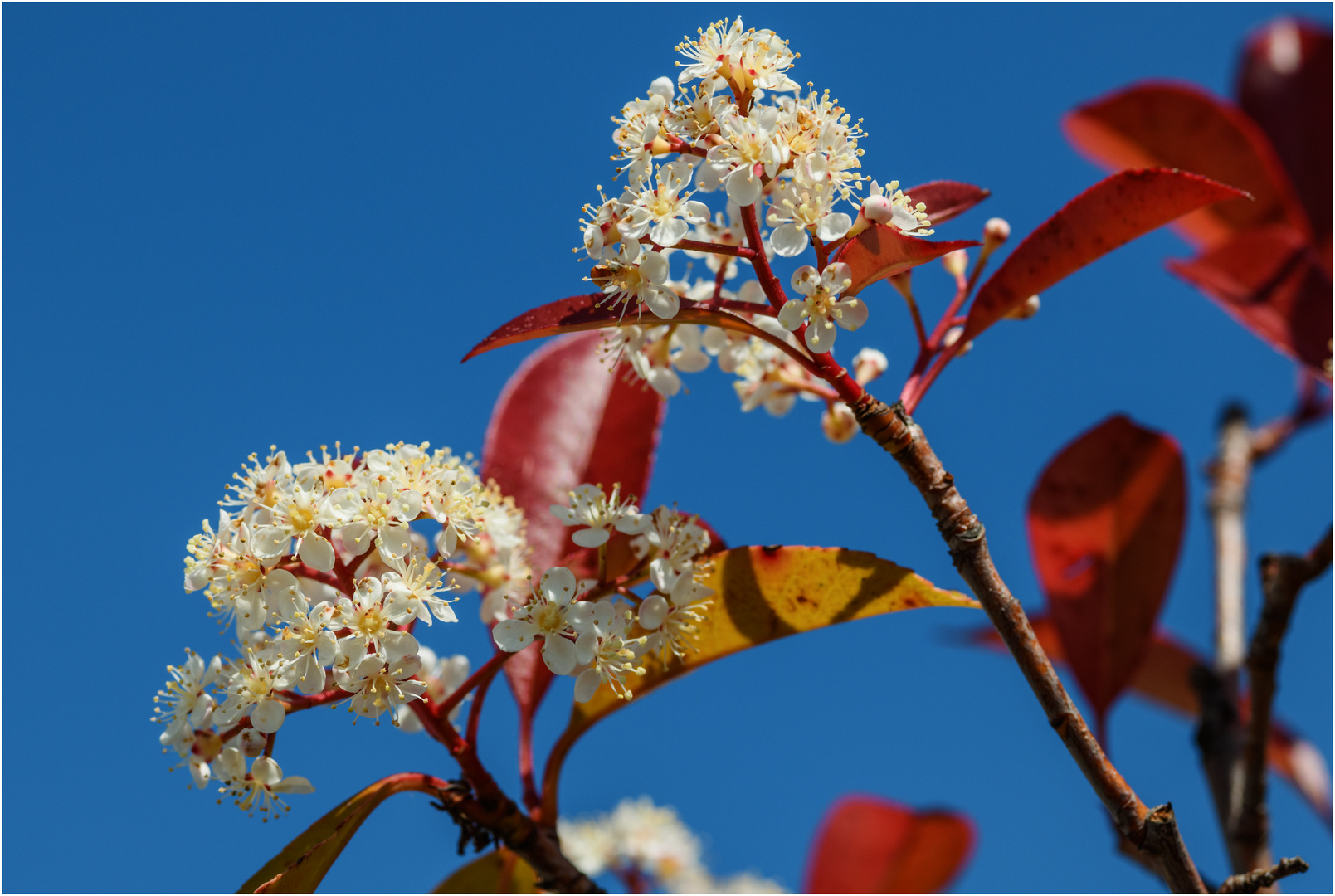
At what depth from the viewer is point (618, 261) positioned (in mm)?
1149

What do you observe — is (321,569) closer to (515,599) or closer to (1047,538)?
(515,599)

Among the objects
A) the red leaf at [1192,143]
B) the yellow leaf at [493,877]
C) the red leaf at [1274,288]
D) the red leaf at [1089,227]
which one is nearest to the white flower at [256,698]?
the yellow leaf at [493,877]

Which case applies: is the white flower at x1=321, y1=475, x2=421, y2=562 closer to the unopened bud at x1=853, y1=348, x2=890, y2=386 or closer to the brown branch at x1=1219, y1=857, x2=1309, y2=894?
the unopened bud at x1=853, y1=348, x2=890, y2=386

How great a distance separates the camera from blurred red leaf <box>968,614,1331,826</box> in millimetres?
2477

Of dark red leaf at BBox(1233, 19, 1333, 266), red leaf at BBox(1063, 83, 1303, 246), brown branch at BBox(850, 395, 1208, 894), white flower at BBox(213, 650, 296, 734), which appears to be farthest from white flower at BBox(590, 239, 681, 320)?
dark red leaf at BBox(1233, 19, 1333, 266)

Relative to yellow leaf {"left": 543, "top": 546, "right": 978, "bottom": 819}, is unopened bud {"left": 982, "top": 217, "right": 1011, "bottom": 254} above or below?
above

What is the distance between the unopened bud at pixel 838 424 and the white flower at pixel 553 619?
444mm

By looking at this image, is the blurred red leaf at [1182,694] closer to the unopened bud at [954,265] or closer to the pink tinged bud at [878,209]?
the unopened bud at [954,265]

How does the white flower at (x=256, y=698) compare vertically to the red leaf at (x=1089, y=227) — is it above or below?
below

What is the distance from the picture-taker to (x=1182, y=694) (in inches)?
106

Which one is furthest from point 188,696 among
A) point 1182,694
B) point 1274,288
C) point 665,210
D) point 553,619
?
point 1182,694

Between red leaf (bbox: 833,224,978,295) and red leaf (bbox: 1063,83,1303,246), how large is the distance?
134 centimetres

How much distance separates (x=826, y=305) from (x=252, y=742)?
808mm

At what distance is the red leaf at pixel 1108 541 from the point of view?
6.34 ft
